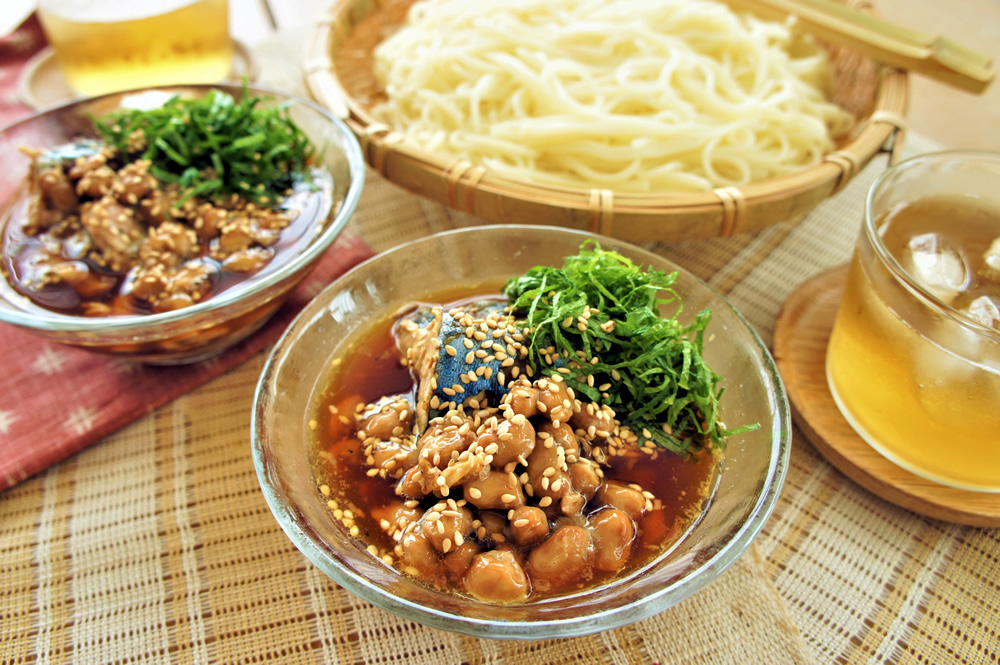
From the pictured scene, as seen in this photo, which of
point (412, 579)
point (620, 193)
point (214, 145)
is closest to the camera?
point (412, 579)

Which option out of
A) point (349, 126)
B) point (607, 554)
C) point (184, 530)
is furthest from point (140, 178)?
point (607, 554)

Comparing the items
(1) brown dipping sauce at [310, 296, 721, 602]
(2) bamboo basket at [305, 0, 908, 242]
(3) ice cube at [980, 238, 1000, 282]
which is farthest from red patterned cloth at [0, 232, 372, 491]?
(3) ice cube at [980, 238, 1000, 282]

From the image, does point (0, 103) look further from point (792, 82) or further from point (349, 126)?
point (792, 82)

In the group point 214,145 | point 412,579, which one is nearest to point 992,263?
point 412,579

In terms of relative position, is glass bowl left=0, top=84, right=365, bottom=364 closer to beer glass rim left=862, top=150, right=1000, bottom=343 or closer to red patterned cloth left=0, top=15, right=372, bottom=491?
red patterned cloth left=0, top=15, right=372, bottom=491

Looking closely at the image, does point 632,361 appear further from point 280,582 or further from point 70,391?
point 70,391
